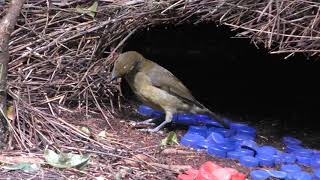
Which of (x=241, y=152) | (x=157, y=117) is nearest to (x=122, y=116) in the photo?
(x=157, y=117)

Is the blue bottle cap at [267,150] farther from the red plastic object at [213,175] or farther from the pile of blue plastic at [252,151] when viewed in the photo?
the red plastic object at [213,175]

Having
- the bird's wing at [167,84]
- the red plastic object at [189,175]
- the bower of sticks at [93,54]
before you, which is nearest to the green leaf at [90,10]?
the bower of sticks at [93,54]

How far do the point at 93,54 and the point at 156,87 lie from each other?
712 millimetres

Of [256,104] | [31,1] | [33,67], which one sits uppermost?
[31,1]

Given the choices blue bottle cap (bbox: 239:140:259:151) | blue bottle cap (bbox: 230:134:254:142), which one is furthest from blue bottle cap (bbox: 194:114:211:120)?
blue bottle cap (bbox: 239:140:259:151)

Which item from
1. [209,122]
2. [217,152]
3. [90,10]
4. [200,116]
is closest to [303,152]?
[217,152]

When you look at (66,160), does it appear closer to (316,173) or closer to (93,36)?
(316,173)

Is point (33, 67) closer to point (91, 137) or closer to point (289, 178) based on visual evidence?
point (91, 137)

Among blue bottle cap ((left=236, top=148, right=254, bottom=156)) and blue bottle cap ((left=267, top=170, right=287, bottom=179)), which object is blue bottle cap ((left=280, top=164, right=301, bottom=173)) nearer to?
blue bottle cap ((left=267, top=170, right=287, bottom=179))

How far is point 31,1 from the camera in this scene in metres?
6.23

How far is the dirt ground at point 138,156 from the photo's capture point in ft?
13.4

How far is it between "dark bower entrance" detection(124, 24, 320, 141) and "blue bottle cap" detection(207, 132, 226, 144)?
1.44 m

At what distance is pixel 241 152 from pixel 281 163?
331 millimetres

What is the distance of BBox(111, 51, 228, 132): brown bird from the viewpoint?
558cm
